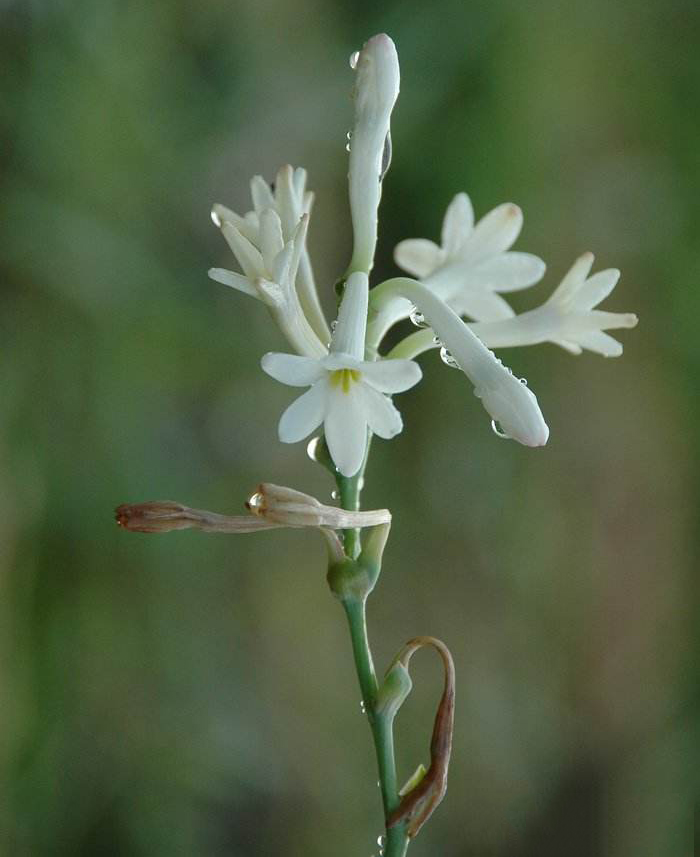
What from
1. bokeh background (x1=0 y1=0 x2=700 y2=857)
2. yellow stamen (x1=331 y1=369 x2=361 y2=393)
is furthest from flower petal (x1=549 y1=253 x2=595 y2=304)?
bokeh background (x1=0 y1=0 x2=700 y2=857)

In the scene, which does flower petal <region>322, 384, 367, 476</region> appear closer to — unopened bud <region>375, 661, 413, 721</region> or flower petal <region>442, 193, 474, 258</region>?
unopened bud <region>375, 661, 413, 721</region>

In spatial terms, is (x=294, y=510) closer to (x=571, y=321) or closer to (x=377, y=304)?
(x=377, y=304)

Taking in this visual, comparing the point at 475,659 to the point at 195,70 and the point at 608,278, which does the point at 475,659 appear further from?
the point at 608,278

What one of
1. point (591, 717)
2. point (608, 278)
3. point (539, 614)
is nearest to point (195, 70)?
point (608, 278)

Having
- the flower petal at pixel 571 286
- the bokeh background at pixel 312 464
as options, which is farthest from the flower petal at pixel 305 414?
the bokeh background at pixel 312 464

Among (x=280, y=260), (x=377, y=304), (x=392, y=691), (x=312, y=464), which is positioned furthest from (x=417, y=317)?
(x=312, y=464)
